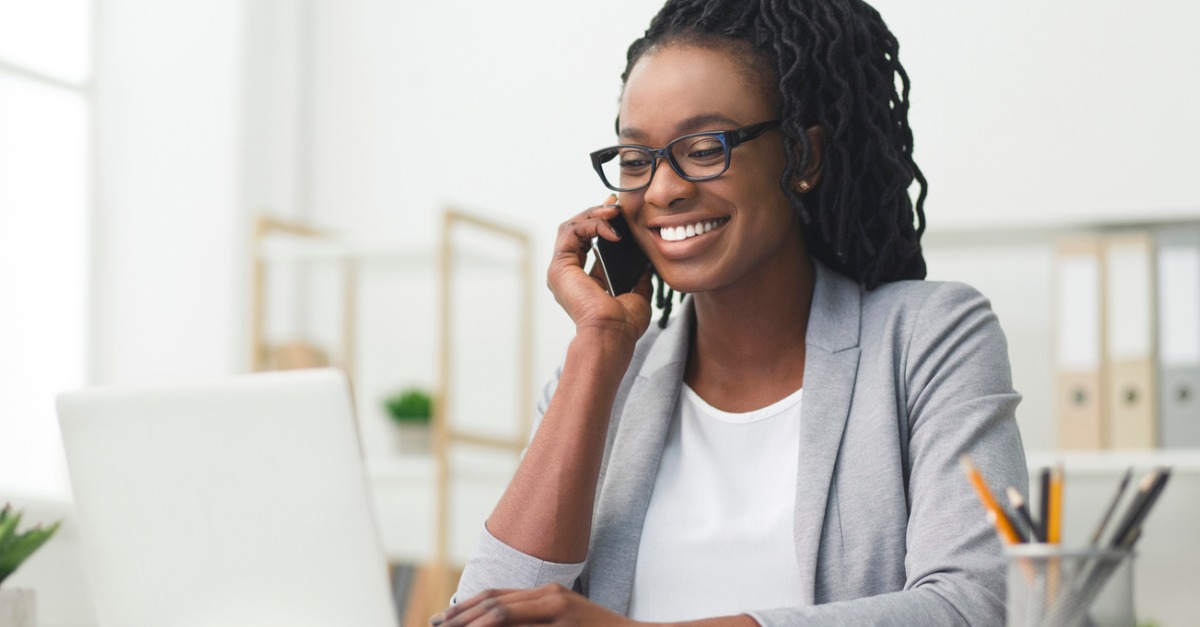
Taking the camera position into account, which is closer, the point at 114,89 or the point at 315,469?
the point at 315,469

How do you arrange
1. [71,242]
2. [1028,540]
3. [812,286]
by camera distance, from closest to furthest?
1. [1028,540]
2. [812,286]
3. [71,242]

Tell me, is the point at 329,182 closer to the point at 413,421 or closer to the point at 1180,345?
the point at 413,421

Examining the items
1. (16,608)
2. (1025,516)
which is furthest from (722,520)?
(16,608)

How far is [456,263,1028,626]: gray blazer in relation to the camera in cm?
125

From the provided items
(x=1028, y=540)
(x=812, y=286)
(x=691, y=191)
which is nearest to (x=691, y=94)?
(x=691, y=191)

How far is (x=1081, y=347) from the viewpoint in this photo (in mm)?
2748

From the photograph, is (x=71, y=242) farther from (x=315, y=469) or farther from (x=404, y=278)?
(x=315, y=469)

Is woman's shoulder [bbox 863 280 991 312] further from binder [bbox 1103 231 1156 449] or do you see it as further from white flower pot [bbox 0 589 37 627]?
binder [bbox 1103 231 1156 449]

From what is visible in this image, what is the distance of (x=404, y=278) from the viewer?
12.6 ft

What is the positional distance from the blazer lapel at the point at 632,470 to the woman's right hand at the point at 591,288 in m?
0.05

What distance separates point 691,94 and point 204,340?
2.58 meters

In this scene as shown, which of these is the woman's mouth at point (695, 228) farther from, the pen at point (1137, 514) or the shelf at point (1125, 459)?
the shelf at point (1125, 459)

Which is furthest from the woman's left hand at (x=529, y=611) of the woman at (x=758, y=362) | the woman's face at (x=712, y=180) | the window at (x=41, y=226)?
the window at (x=41, y=226)

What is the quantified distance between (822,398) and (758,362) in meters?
0.14
